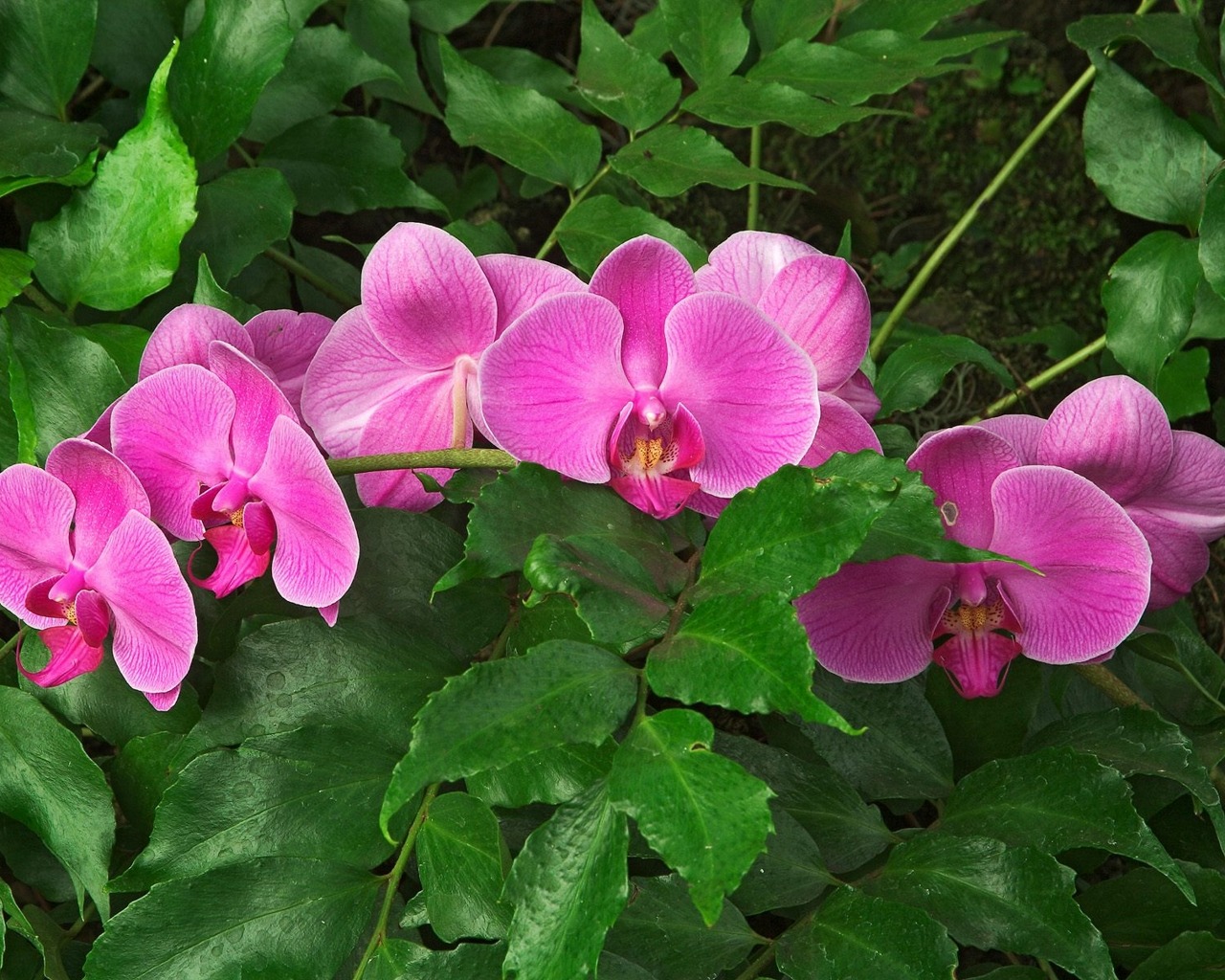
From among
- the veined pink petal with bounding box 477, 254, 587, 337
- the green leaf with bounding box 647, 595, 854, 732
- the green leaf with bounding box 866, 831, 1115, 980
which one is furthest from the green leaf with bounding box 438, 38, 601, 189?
the green leaf with bounding box 866, 831, 1115, 980

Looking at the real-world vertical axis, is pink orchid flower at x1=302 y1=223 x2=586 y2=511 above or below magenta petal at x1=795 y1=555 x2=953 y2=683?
above

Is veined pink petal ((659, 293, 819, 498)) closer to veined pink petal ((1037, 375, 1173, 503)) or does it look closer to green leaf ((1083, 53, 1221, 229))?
veined pink petal ((1037, 375, 1173, 503))

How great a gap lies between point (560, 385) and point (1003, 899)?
1.20 feet

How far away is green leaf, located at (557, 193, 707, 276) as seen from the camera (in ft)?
2.66

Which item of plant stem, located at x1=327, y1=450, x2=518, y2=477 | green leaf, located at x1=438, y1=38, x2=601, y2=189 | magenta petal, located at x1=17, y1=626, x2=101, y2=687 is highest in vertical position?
green leaf, located at x1=438, y1=38, x2=601, y2=189

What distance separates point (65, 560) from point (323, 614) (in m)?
0.16

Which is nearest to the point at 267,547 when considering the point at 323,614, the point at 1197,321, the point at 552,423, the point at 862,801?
the point at 323,614

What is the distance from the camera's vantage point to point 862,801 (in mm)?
740

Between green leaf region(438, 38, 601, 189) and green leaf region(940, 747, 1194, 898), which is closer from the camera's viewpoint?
green leaf region(940, 747, 1194, 898)

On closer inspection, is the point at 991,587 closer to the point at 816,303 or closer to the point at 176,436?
the point at 816,303

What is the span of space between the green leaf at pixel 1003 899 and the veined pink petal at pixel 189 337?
49 centimetres

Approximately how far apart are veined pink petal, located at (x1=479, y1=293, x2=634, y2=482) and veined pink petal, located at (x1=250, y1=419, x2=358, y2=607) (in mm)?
90

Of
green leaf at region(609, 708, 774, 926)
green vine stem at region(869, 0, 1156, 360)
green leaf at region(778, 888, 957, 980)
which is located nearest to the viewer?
green leaf at region(609, 708, 774, 926)

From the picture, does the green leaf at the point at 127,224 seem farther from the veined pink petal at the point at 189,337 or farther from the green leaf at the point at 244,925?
the green leaf at the point at 244,925
